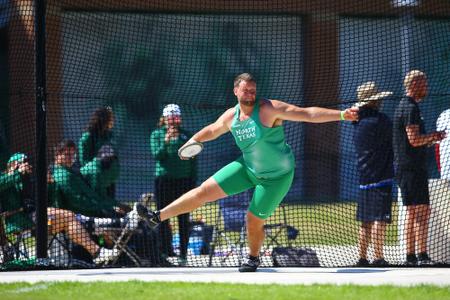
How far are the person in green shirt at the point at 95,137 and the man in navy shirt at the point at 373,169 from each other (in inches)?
107

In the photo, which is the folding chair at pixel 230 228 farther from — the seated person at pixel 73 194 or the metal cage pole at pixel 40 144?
the metal cage pole at pixel 40 144

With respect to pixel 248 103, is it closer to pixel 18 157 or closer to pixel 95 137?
pixel 95 137

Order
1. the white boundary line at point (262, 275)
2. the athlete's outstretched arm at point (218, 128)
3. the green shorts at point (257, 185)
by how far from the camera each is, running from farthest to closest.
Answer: the athlete's outstretched arm at point (218, 128), the green shorts at point (257, 185), the white boundary line at point (262, 275)

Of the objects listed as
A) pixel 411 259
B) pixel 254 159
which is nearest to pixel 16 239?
pixel 254 159

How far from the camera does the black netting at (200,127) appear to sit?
10.4 meters

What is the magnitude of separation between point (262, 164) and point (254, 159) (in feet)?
0.28

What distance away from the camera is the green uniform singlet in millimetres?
9086

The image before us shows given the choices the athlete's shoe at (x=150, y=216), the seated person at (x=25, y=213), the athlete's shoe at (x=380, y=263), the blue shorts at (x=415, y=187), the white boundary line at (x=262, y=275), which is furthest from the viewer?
the seated person at (x=25, y=213)

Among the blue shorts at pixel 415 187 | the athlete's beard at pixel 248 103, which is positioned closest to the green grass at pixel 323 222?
the blue shorts at pixel 415 187

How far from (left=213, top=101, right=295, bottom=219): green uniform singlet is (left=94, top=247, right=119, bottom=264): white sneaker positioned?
168cm

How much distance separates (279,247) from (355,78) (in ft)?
15.6

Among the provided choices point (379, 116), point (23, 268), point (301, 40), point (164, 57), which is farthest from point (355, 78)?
point (23, 268)

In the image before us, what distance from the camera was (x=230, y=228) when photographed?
37.0 feet

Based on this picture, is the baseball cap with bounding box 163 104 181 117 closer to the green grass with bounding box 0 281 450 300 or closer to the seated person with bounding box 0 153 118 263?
the seated person with bounding box 0 153 118 263
